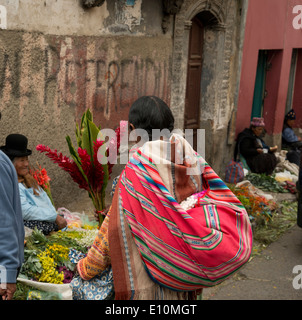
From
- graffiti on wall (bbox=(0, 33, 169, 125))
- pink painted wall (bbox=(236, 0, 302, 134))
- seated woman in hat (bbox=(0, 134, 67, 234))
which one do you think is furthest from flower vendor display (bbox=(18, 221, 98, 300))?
pink painted wall (bbox=(236, 0, 302, 134))

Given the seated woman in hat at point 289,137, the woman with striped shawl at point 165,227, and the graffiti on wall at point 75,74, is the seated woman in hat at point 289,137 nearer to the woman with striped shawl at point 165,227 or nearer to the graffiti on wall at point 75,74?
the graffiti on wall at point 75,74

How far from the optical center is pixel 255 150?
32.2 feet

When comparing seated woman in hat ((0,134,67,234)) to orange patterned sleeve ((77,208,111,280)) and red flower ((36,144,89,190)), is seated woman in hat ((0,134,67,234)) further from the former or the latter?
orange patterned sleeve ((77,208,111,280))

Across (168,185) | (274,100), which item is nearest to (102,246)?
(168,185)

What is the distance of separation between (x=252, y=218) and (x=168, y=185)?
5.08 meters

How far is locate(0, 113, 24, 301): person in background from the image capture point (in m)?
2.53

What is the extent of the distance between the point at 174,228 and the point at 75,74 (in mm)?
4093

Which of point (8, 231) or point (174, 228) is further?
point (8, 231)

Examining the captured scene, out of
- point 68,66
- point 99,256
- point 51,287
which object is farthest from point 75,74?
point 99,256

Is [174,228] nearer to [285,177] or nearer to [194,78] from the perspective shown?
[194,78]

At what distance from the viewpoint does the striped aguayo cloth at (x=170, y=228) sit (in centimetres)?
228

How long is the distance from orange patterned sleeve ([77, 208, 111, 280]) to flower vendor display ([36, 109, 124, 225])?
37.4 inches

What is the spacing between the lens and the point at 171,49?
7961 mm
